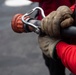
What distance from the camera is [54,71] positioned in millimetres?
2025

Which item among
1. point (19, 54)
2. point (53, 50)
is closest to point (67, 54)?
point (53, 50)

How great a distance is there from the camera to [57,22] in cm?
105

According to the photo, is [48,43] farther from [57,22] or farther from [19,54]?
[19,54]

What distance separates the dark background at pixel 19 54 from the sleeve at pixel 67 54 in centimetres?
177

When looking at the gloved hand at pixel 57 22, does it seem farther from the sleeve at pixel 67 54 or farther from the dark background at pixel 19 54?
the dark background at pixel 19 54

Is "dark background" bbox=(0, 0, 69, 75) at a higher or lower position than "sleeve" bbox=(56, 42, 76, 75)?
lower

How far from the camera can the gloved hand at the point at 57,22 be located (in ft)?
3.42

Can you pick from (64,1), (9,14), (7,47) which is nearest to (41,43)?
(64,1)

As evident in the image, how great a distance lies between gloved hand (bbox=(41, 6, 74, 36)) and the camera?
1.04 meters

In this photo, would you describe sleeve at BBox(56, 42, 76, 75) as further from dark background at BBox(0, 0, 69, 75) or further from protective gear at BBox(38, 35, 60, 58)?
dark background at BBox(0, 0, 69, 75)

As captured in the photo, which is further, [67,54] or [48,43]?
[48,43]

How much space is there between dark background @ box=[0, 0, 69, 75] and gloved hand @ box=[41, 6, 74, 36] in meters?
1.78

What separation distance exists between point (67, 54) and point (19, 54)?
8.11 feet

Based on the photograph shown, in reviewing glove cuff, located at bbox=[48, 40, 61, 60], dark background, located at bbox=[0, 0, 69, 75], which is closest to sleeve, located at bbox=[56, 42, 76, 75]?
glove cuff, located at bbox=[48, 40, 61, 60]
